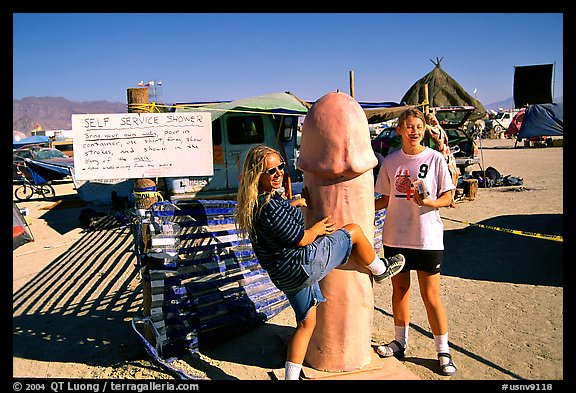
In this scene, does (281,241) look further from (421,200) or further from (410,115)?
(410,115)

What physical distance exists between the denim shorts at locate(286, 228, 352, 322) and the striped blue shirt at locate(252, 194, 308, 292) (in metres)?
0.06

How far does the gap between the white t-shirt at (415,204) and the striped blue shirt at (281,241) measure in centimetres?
94

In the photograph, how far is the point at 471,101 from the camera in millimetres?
29312

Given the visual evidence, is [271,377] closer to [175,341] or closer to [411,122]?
[175,341]

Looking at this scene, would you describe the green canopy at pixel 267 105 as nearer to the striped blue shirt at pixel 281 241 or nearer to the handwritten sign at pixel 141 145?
the handwritten sign at pixel 141 145

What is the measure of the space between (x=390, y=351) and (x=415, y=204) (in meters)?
1.20

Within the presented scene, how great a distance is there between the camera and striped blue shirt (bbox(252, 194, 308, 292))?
2.70 metres

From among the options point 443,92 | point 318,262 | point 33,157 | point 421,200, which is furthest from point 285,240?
point 443,92

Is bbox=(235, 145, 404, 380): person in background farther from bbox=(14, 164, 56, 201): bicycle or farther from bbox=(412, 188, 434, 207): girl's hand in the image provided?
bbox=(14, 164, 56, 201): bicycle

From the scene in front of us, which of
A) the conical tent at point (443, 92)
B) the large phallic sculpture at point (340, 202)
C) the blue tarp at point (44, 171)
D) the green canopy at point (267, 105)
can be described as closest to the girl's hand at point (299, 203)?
the large phallic sculpture at point (340, 202)

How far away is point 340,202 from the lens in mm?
3252

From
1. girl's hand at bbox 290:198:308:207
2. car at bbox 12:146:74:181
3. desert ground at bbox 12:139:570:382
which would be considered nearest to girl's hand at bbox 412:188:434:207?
girl's hand at bbox 290:198:308:207
